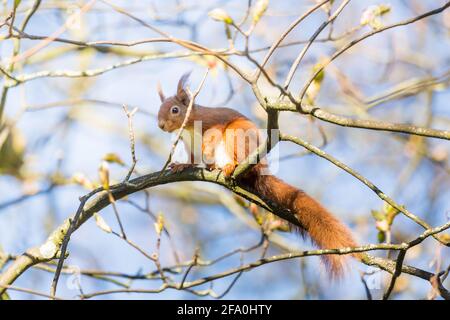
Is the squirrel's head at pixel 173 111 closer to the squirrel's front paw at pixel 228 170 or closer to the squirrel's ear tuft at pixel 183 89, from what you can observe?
the squirrel's ear tuft at pixel 183 89

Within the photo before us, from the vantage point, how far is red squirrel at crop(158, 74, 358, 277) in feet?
7.57

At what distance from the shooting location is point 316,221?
2334 millimetres

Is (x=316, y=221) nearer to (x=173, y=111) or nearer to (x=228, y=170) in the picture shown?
(x=228, y=170)

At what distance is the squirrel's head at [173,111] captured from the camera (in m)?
3.03

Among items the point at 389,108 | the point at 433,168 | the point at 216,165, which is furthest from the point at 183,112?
the point at 433,168

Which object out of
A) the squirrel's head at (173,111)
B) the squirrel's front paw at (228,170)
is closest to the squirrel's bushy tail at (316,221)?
the squirrel's front paw at (228,170)

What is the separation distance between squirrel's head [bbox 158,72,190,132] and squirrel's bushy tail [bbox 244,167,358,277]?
68cm

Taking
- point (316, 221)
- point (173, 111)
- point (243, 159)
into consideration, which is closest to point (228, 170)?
point (243, 159)

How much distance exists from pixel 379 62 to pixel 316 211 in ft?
7.11

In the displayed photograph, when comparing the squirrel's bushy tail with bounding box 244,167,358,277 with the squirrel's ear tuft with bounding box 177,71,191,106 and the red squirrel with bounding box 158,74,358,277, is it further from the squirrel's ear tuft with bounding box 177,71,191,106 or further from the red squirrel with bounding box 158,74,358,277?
the squirrel's ear tuft with bounding box 177,71,191,106

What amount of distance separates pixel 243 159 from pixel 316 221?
1.30 feet

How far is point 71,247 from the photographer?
458 cm

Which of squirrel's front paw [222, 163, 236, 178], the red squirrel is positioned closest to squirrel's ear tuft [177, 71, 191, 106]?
the red squirrel
